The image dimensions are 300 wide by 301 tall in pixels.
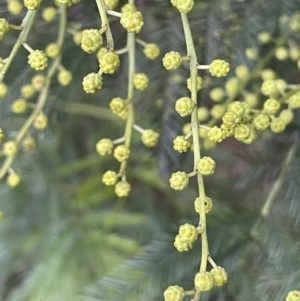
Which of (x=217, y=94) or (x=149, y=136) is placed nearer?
(x=149, y=136)

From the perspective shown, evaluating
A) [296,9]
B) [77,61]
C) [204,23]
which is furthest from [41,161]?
[296,9]

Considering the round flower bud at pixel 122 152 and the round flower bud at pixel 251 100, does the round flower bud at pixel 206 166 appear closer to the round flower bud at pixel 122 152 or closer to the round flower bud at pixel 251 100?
the round flower bud at pixel 122 152

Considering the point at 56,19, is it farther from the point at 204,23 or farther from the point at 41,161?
the point at 41,161

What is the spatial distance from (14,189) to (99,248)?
202mm

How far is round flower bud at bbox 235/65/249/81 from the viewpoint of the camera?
2.34 feet

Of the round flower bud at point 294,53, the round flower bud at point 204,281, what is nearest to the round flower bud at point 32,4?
the round flower bud at point 204,281

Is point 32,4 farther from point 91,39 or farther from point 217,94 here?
point 217,94

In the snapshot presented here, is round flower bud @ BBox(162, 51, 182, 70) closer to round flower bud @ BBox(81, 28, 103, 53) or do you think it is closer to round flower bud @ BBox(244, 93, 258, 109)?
round flower bud @ BBox(81, 28, 103, 53)

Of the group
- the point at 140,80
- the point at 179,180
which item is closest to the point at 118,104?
the point at 140,80

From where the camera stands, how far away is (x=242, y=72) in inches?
28.0

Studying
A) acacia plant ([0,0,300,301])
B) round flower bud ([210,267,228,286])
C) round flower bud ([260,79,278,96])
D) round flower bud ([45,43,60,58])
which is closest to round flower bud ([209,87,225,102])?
acacia plant ([0,0,300,301])

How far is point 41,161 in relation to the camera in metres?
1.07

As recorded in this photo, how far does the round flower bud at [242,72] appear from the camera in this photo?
0.71m

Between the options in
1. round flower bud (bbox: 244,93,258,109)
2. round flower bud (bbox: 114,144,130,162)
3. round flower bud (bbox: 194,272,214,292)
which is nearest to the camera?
round flower bud (bbox: 194,272,214,292)
